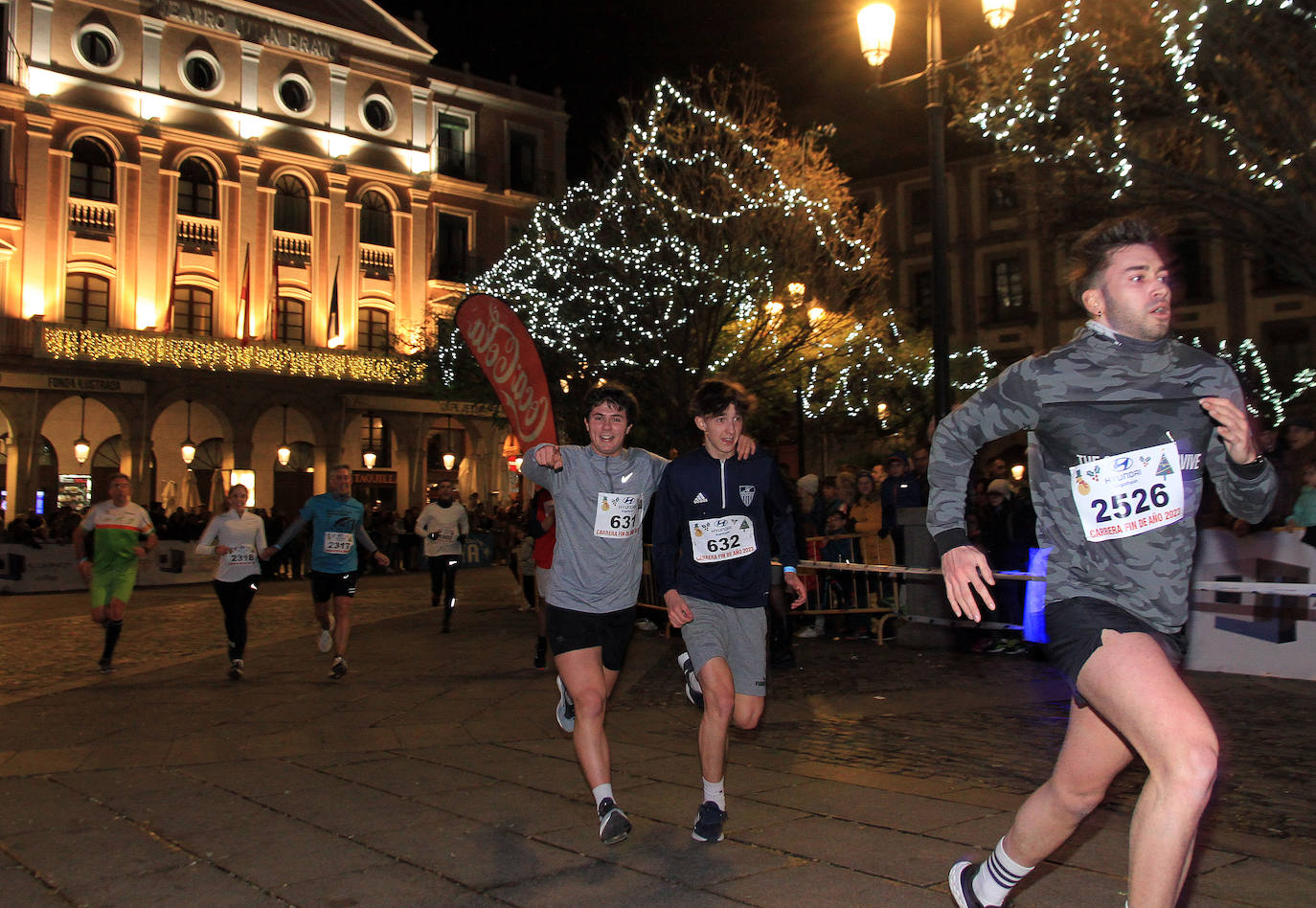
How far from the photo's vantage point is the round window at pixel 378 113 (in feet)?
133

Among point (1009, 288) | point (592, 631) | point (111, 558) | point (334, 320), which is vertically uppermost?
point (1009, 288)

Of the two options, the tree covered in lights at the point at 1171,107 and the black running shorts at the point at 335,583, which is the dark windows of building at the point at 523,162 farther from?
the black running shorts at the point at 335,583

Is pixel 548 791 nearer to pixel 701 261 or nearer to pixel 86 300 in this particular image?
pixel 701 261

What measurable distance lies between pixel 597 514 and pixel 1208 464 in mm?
2604

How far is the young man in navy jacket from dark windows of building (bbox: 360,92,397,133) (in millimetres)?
38389

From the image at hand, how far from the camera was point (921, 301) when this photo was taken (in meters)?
41.0

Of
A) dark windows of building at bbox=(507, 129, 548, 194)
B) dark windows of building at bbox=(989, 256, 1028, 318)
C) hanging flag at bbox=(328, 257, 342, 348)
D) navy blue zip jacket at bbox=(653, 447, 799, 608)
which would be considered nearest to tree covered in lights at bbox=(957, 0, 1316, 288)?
navy blue zip jacket at bbox=(653, 447, 799, 608)

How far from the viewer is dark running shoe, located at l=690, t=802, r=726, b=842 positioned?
475cm

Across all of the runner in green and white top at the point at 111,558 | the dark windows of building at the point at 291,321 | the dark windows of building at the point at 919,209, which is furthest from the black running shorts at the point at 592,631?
the dark windows of building at the point at 919,209

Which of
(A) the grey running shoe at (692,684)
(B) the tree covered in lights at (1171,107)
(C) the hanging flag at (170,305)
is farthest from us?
(C) the hanging flag at (170,305)

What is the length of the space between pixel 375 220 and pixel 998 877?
132 feet

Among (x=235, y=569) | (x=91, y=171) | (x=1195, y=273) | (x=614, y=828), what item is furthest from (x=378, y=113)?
(x=614, y=828)

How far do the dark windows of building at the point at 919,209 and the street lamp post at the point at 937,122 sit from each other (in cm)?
2924

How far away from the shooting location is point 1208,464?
11.2ft
